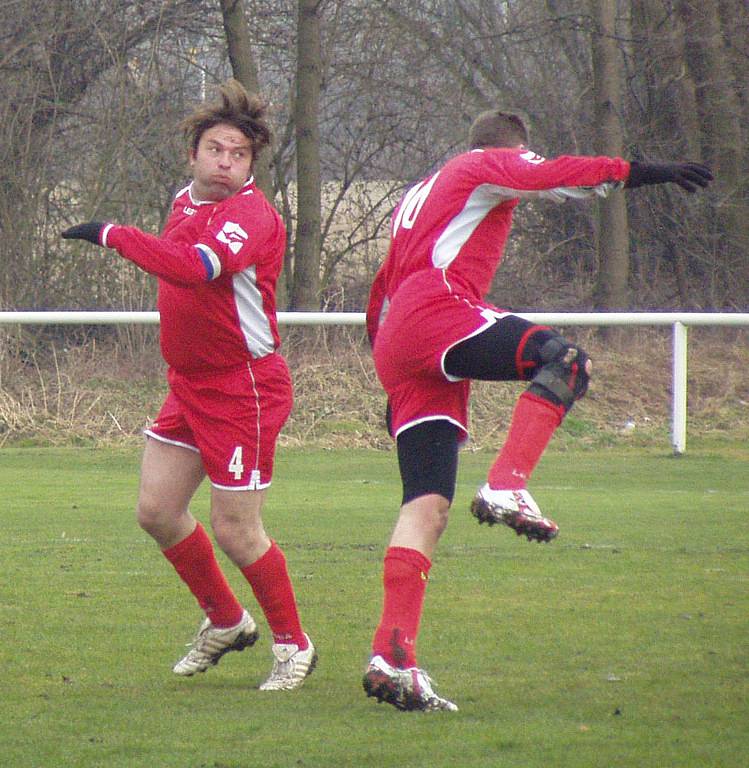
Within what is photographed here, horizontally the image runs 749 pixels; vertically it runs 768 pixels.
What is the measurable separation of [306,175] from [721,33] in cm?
643

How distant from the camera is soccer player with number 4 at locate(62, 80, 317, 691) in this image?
4.81 m

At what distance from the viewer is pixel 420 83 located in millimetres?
22359

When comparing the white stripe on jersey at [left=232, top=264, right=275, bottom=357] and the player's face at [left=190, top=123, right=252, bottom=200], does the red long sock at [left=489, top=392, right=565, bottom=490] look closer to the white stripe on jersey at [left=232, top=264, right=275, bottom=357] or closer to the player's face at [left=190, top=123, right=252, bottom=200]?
the white stripe on jersey at [left=232, top=264, right=275, bottom=357]

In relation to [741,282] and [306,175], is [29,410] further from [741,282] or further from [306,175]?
[741,282]

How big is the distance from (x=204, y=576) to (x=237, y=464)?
0.49 m

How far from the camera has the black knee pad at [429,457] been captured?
448cm

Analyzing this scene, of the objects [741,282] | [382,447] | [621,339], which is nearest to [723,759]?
[382,447]

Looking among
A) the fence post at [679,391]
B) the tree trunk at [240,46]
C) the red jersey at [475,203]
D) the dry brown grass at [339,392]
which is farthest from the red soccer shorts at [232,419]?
the tree trunk at [240,46]

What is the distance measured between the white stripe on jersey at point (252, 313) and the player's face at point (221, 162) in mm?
286

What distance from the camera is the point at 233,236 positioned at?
181 inches

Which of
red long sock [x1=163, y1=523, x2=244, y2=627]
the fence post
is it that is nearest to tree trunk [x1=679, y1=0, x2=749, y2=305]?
the fence post

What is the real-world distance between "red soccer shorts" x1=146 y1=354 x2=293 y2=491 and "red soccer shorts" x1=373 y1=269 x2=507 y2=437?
496 millimetres

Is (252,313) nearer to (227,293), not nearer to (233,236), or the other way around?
(227,293)

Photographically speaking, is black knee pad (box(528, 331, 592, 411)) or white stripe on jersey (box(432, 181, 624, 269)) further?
white stripe on jersey (box(432, 181, 624, 269))
